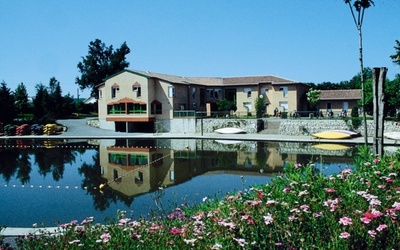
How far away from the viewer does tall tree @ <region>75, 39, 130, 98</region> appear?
64062 millimetres

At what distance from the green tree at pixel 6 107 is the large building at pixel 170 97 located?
35.4ft

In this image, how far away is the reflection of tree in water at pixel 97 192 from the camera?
12853 mm

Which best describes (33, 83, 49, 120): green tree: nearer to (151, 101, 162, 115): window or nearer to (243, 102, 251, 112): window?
(151, 101, 162, 115): window

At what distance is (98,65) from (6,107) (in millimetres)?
21694

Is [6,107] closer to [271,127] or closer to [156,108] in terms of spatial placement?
[156,108]

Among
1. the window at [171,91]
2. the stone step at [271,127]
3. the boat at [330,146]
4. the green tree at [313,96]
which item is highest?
the window at [171,91]

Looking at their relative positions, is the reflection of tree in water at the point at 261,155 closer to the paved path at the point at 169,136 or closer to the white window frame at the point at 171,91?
the paved path at the point at 169,136

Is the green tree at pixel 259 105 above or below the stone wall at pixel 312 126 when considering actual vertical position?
above

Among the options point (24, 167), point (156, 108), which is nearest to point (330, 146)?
point (24, 167)

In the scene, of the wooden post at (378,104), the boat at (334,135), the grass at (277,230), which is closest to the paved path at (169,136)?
the boat at (334,135)

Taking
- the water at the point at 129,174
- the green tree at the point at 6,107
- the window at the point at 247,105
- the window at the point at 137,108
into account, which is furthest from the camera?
the window at the point at 247,105

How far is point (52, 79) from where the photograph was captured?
5900cm

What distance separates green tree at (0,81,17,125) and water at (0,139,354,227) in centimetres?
1445

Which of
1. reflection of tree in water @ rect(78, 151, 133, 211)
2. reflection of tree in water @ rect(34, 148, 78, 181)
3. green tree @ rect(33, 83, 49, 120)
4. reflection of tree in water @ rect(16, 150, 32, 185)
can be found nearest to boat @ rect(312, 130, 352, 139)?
reflection of tree in water @ rect(78, 151, 133, 211)
